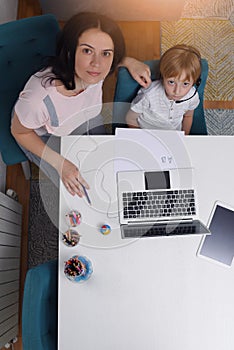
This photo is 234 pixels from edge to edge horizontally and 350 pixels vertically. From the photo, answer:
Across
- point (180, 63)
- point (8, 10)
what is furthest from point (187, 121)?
point (8, 10)

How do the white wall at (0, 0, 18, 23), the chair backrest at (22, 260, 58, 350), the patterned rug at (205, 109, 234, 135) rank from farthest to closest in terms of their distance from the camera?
the patterned rug at (205, 109, 234, 135) → the white wall at (0, 0, 18, 23) → the chair backrest at (22, 260, 58, 350)

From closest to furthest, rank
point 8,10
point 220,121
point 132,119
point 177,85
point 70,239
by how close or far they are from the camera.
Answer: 1. point 70,239
2. point 177,85
3. point 132,119
4. point 8,10
5. point 220,121

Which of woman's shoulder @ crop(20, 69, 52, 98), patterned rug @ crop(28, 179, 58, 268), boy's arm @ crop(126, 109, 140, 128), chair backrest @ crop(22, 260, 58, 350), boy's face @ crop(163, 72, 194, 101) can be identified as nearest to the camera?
chair backrest @ crop(22, 260, 58, 350)

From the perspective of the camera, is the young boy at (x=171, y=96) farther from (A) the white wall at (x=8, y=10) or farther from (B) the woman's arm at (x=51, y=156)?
(A) the white wall at (x=8, y=10)

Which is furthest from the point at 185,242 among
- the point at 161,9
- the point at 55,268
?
the point at 161,9

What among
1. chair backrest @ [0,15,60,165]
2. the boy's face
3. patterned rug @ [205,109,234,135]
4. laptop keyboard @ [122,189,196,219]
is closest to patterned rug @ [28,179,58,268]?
chair backrest @ [0,15,60,165]

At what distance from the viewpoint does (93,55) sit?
1.20m

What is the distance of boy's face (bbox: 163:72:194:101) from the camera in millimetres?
1316

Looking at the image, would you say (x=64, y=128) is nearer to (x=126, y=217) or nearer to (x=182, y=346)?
(x=126, y=217)

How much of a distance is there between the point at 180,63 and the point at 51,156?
0.51 meters

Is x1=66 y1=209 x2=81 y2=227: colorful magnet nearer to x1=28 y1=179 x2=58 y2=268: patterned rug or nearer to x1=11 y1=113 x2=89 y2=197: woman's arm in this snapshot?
x1=11 y1=113 x2=89 y2=197: woman's arm

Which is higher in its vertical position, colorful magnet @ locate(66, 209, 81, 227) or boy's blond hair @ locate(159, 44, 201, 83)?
boy's blond hair @ locate(159, 44, 201, 83)

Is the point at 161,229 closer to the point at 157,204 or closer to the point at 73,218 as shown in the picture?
the point at 157,204

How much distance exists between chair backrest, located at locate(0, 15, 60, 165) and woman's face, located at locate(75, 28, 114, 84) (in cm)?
15
